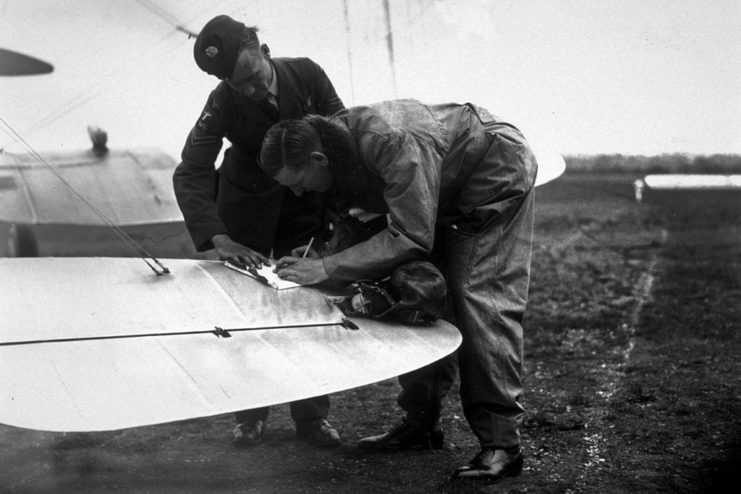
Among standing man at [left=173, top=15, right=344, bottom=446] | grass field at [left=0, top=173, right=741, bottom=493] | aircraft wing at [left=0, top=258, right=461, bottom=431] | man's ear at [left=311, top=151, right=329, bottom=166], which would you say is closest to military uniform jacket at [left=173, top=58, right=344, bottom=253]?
standing man at [left=173, top=15, right=344, bottom=446]

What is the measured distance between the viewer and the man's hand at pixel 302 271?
2.73 m

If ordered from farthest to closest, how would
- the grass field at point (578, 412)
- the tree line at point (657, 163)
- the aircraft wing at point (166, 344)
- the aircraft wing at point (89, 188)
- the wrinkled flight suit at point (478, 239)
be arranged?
the tree line at point (657, 163) → the aircraft wing at point (89, 188) → the grass field at point (578, 412) → the wrinkled flight suit at point (478, 239) → the aircraft wing at point (166, 344)

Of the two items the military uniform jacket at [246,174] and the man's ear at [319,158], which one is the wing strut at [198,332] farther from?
the military uniform jacket at [246,174]

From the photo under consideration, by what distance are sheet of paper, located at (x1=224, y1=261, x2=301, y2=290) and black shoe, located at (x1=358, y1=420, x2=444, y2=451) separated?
91 centimetres

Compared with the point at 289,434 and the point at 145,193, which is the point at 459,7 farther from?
the point at 289,434

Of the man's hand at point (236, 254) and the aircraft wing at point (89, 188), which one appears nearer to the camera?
the man's hand at point (236, 254)

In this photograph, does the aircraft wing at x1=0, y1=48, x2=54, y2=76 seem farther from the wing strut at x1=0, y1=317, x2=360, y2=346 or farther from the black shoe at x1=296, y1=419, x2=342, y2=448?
the black shoe at x1=296, y1=419, x2=342, y2=448

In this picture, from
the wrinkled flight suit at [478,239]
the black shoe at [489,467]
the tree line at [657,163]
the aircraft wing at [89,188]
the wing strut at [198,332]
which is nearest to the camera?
the wing strut at [198,332]

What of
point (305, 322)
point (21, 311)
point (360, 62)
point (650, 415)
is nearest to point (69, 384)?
point (21, 311)

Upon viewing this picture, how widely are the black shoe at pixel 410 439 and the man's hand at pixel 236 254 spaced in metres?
0.93

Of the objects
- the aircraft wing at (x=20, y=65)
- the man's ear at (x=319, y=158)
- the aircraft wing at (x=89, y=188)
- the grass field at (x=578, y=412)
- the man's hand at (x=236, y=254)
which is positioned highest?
the aircraft wing at (x=20, y=65)

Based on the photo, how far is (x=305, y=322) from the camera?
8.61 ft

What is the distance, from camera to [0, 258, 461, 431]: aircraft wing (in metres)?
2.02

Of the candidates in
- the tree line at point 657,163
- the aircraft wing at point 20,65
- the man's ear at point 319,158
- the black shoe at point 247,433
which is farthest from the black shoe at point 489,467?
the tree line at point 657,163
